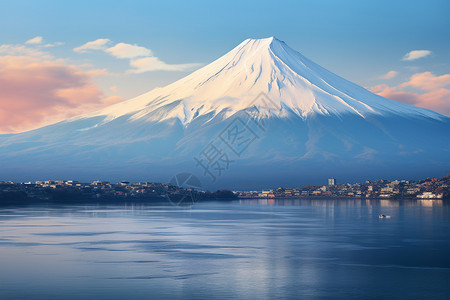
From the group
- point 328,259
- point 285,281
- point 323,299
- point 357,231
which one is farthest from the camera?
point 357,231

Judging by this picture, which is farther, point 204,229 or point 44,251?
point 204,229

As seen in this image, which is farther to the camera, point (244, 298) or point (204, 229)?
point (204, 229)

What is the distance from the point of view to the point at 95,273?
33938 millimetres

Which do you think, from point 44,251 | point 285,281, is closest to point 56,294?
point 285,281

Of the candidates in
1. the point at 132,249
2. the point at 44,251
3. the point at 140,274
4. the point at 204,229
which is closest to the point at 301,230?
the point at 204,229

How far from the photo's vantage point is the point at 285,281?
31.8 metres

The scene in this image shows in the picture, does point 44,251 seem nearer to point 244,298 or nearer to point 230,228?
point 244,298

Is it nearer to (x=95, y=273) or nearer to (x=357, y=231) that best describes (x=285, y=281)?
(x=95, y=273)

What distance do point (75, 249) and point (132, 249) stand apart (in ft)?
13.5

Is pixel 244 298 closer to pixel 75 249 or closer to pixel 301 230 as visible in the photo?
pixel 75 249

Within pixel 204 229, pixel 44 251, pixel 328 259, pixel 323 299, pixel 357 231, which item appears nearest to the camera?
A: pixel 323 299

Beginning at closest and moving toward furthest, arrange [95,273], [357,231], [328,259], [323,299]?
[323,299] < [95,273] < [328,259] < [357,231]

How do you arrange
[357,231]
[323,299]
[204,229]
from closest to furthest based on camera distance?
[323,299] → [357,231] → [204,229]

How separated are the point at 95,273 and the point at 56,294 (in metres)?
5.64
